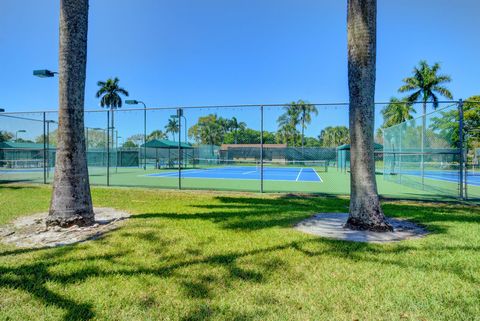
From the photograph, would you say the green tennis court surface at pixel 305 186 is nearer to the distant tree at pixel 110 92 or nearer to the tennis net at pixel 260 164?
the tennis net at pixel 260 164

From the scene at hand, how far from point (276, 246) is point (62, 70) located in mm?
4719

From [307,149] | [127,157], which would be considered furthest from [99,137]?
[307,149]

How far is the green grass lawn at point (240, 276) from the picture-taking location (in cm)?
259

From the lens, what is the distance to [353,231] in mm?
5191

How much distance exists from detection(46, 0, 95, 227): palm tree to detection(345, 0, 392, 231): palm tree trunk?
4.83 metres

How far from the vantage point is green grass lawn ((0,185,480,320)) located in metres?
Result: 2.59

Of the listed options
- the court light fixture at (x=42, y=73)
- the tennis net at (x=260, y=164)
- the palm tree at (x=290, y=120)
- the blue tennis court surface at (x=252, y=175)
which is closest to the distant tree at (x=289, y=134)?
the palm tree at (x=290, y=120)

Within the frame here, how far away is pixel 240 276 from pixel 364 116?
3.53m

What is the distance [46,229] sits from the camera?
5.16 metres

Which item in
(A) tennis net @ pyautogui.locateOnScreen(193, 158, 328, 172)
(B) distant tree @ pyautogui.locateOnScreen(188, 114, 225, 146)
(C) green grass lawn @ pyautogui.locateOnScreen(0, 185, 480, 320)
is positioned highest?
(B) distant tree @ pyautogui.locateOnScreen(188, 114, 225, 146)

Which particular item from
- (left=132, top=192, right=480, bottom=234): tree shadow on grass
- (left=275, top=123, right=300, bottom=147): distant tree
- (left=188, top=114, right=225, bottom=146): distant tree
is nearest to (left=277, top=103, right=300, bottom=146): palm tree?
(left=275, top=123, right=300, bottom=147): distant tree

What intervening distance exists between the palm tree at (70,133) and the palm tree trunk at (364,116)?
483cm

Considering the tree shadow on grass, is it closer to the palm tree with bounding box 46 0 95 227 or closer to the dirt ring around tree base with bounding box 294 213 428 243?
the dirt ring around tree base with bounding box 294 213 428 243

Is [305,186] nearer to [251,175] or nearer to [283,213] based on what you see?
[283,213]
